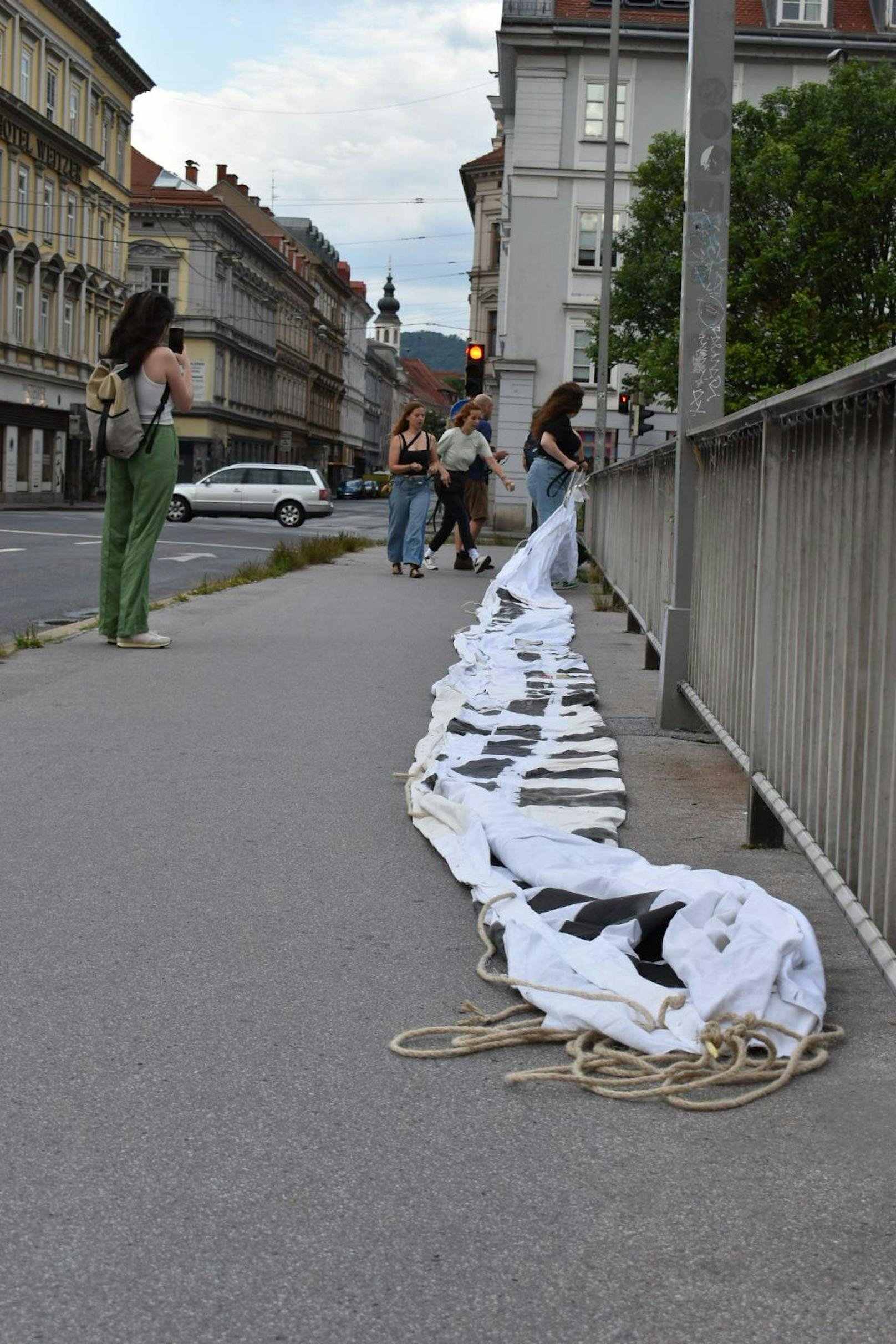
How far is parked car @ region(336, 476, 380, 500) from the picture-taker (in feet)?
319

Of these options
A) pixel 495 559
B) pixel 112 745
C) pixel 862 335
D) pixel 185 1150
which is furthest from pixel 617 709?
pixel 862 335

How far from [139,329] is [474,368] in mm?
14312

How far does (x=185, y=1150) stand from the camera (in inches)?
109

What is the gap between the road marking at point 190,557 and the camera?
67.3 feet

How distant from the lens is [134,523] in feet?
32.0

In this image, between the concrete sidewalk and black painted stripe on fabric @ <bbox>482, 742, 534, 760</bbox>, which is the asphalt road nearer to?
black painted stripe on fabric @ <bbox>482, 742, 534, 760</bbox>

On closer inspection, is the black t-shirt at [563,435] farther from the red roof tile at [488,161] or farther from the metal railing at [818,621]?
the red roof tile at [488,161]

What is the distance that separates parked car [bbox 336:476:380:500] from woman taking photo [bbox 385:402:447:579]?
7874 cm

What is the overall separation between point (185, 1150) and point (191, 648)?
295 inches

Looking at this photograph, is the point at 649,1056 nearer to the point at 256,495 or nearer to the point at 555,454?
the point at 555,454

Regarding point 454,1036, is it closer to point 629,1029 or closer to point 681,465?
point 629,1029

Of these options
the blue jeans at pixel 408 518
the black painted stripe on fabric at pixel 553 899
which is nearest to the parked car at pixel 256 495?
the blue jeans at pixel 408 518

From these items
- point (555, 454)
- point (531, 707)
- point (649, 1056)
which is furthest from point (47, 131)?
point (649, 1056)

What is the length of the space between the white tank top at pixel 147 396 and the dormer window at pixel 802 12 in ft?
156
